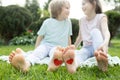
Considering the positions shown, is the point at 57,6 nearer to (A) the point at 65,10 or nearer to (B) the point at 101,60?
(A) the point at 65,10

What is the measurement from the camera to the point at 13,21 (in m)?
11.9

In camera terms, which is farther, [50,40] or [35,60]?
[50,40]

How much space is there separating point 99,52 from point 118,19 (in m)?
8.93

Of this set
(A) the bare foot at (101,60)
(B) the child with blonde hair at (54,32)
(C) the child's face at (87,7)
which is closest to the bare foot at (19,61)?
(A) the bare foot at (101,60)

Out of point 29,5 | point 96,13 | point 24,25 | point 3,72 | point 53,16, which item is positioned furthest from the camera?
point 29,5

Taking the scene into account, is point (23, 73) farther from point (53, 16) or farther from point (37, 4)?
point (37, 4)

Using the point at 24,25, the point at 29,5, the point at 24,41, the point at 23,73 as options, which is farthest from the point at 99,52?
the point at 29,5

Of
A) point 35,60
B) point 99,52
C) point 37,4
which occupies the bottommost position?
point 37,4

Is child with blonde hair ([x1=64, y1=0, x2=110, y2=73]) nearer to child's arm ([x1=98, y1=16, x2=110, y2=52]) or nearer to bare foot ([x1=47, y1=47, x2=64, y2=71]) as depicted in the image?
child's arm ([x1=98, y1=16, x2=110, y2=52])

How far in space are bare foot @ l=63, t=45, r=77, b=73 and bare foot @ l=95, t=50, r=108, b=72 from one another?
0.26 m

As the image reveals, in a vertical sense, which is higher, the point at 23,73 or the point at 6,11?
the point at 23,73

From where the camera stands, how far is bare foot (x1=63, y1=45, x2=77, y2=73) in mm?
2910

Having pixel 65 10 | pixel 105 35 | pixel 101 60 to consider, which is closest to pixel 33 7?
pixel 65 10

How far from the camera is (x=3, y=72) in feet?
9.61
